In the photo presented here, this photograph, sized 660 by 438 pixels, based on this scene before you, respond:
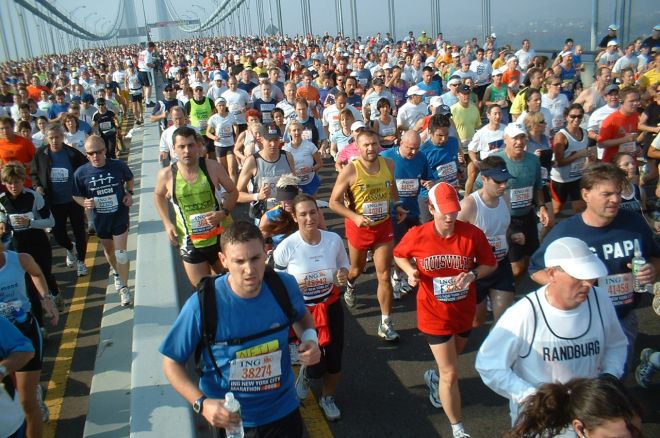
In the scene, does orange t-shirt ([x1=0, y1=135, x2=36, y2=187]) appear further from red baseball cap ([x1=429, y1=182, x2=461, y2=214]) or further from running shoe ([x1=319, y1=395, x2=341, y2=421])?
red baseball cap ([x1=429, y1=182, x2=461, y2=214])

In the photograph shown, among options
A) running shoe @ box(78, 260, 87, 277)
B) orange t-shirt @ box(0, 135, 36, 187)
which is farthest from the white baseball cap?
orange t-shirt @ box(0, 135, 36, 187)

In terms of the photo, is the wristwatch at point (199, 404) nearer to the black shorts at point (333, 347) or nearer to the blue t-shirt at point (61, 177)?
the black shorts at point (333, 347)

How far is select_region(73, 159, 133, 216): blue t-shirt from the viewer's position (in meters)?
6.95

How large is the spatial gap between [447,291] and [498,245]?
45.8 inches

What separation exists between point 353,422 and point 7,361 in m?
2.52

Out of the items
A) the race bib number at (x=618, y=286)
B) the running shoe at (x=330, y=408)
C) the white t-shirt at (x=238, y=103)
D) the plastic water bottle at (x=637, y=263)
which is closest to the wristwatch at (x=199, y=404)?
the running shoe at (x=330, y=408)

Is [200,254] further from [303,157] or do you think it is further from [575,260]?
[575,260]

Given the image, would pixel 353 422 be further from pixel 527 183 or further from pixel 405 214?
pixel 527 183

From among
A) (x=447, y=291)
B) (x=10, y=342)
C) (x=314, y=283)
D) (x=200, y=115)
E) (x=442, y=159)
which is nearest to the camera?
(x=10, y=342)

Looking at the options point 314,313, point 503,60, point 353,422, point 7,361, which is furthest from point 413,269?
point 503,60

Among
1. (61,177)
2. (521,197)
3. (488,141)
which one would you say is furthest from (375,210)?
(61,177)

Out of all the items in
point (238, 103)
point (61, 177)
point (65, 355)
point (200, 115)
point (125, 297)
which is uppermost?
point (238, 103)

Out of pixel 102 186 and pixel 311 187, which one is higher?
pixel 102 186

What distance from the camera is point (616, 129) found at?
812cm
